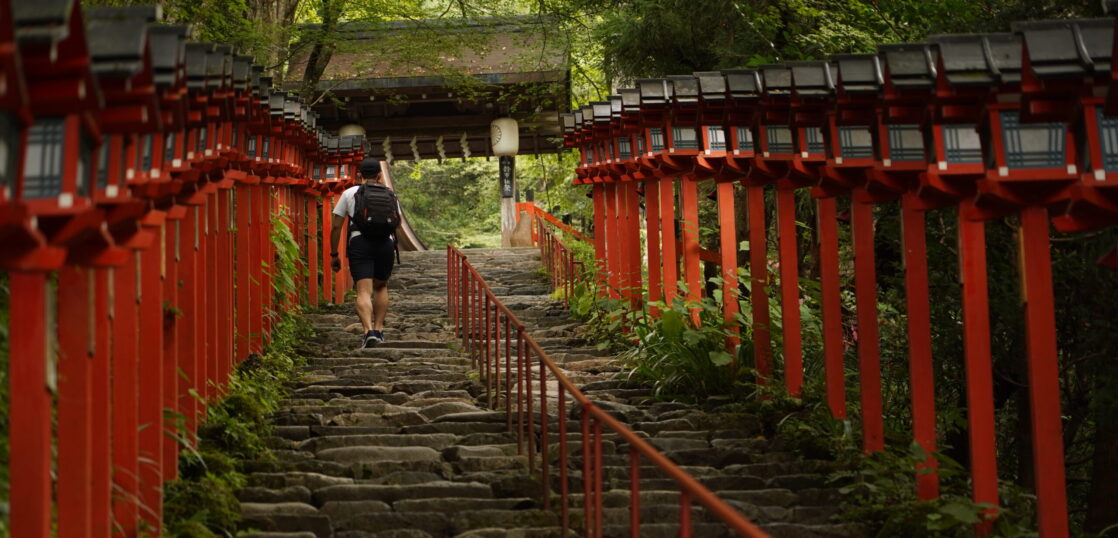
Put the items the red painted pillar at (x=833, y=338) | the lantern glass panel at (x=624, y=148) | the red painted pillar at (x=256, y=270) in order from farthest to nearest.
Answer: the lantern glass panel at (x=624, y=148), the red painted pillar at (x=256, y=270), the red painted pillar at (x=833, y=338)

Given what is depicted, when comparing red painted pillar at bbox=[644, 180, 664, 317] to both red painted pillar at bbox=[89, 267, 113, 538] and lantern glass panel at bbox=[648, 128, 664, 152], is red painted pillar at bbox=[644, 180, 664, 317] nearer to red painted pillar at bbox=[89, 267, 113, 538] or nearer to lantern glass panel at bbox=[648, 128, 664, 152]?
lantern glass panel at bbox=[648, 128, 664, 152]

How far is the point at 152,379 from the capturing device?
7.16m

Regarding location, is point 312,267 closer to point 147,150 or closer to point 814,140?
point 814,140

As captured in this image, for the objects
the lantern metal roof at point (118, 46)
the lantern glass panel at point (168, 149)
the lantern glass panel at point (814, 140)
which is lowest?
the lantern glass panel at point (168, 149)

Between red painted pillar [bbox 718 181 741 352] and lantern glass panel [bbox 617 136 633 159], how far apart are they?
348 cm

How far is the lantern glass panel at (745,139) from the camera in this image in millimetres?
12070

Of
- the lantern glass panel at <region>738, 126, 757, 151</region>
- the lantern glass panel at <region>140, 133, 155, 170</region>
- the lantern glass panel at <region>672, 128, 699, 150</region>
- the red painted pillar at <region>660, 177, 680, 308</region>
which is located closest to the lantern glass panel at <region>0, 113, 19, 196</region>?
the lantern glass panel at <region>140, 133, 155, 170</region>

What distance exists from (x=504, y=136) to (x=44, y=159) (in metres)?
23.5

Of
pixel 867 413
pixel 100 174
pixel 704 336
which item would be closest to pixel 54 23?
pixel 100 174

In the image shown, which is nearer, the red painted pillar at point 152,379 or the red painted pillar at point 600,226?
A: the red painted pillar at point 152,379

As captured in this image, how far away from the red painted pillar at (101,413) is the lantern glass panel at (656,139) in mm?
8586

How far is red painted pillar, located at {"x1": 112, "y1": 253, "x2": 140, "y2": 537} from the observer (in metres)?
6.51

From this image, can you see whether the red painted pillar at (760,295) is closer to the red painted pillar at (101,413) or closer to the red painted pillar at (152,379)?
the red painted pillar at (152,379)

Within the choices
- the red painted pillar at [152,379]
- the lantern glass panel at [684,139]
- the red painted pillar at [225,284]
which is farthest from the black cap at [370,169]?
the red painted pillar at [152,379]
